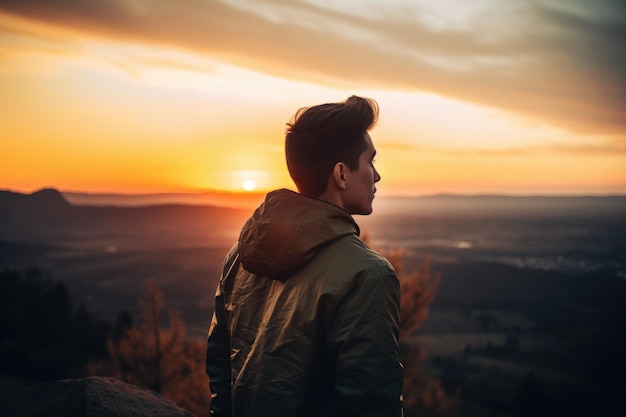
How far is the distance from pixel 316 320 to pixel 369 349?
0.23 m

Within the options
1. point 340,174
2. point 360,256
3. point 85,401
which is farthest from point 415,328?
point 360,256

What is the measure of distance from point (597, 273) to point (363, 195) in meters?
144

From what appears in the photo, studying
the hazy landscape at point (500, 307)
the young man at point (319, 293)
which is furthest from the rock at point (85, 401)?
the hazy landscape at point (500, 307)

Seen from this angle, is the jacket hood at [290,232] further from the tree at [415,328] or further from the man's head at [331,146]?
the tree at [415,328]

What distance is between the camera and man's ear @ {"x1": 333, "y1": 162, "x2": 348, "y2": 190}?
1.93 meters

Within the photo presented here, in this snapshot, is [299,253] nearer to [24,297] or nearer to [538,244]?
[24,297]

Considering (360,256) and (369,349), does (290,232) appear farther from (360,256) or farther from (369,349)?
(369,349)

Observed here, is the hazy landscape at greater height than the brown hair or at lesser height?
lesser

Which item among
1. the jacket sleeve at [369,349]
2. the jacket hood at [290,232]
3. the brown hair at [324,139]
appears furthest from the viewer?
the brown hair at [324,139]

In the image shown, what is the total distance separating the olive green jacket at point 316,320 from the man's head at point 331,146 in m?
0.14

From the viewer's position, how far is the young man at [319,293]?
1.66m

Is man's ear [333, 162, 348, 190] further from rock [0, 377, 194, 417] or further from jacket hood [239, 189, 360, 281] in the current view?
rock [0, 377, 194, 417]

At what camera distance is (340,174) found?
6.39 ft

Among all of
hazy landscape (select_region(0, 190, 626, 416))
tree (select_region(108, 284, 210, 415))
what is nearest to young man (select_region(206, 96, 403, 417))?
tree (select_region(108, 284, 210, 415))
